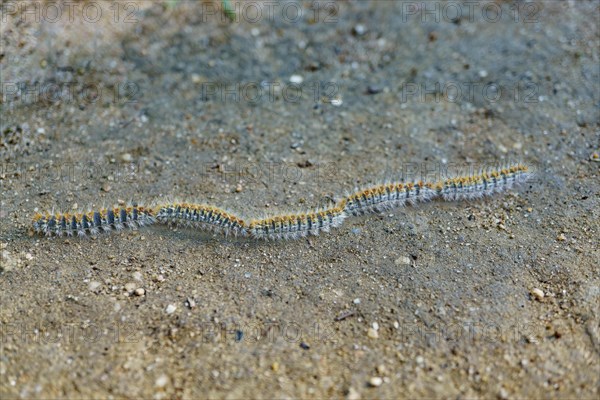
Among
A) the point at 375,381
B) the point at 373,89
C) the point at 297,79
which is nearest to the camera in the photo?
the point at 375,381

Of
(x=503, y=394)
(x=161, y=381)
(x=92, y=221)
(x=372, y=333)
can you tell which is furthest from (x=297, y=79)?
(x=503, y=394)

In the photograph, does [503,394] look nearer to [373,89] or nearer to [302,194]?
[302,194]

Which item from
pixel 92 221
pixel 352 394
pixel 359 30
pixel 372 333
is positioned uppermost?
pixel 359 30

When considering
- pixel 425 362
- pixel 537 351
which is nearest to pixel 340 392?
pixel 425 362

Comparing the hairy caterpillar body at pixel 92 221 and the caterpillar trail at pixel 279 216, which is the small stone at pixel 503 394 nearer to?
the caterpillar trail at pixel 279 216

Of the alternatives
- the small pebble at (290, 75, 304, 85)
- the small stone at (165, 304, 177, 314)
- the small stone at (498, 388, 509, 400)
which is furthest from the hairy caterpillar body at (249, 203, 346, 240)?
the small pebble at (290, 75, 304, 85)

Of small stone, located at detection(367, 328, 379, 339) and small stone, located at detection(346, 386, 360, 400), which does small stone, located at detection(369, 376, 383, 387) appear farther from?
small stone, located at detection(367, 328, 379, 339)
